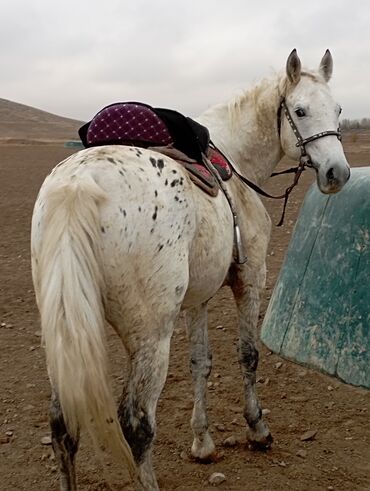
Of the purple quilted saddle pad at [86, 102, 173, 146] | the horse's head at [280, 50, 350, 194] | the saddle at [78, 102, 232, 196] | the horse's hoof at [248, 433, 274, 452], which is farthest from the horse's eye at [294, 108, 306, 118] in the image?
the horse's hoof at [248, 433, 274, 452]

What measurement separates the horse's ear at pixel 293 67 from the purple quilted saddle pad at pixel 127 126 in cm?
101

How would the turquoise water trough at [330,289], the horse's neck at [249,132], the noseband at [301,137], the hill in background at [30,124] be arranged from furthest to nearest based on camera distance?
the hill in background at [30,124] → the horse's neck at [249,132] → the turquoise water trough at [330,289] → the noseband at [301,137]

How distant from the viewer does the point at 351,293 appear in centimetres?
402

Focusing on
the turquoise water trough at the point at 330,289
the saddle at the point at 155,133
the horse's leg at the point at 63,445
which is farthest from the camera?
the turquoise water trough at the point at 330,289

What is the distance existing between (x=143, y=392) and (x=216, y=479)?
116 centimetres

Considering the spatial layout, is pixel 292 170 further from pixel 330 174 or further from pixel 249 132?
pixel 330 174

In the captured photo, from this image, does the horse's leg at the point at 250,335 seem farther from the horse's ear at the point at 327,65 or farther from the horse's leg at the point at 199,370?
the horse's ear at the point at 327,65

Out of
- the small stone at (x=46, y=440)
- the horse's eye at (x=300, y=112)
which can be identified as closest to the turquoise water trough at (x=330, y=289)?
the horse's eye at (x=300, y=112)

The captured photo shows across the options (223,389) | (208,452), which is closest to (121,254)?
(208,452)

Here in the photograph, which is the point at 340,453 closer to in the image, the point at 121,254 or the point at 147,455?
the point at 147,455

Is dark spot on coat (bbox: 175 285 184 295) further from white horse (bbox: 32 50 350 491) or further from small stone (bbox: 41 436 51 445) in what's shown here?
small stone (bbox: 41 436 51 445)

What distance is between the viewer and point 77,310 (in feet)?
7.89

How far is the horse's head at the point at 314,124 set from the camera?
11.6ft

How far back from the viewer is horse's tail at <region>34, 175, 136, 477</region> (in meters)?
2.38
